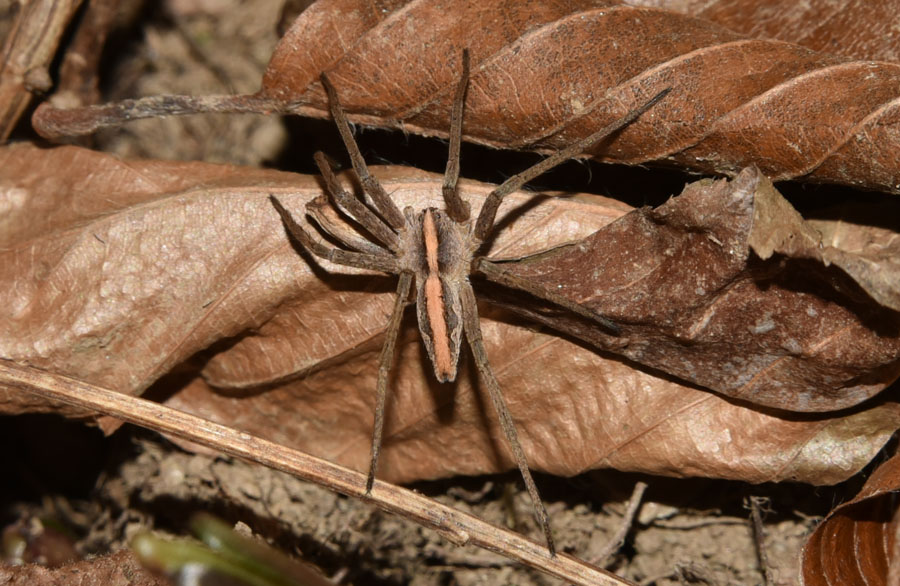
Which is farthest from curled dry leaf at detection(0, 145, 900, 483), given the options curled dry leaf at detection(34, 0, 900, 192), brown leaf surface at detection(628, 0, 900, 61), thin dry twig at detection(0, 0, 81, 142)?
brown leaf surface at detection(628, 0, 900, 61)

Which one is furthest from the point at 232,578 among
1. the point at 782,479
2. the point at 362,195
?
the point at 782,479

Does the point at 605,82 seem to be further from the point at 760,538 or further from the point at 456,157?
the point at 760,538

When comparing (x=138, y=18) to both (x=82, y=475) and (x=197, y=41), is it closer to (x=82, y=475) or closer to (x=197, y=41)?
(x=197, y=41)

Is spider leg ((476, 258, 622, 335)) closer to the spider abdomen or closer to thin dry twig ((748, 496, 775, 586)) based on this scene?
the spider abdomen

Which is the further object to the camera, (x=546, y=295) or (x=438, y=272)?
(x=438, y=272)

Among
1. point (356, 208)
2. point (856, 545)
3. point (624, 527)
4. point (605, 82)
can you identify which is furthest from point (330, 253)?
point (856, 545)

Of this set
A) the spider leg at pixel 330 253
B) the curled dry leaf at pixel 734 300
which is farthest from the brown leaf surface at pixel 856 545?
the spider leg at pixel 330 253

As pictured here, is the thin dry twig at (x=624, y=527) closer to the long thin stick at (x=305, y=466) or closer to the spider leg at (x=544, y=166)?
the long thin stick at (x=305, y=466)
